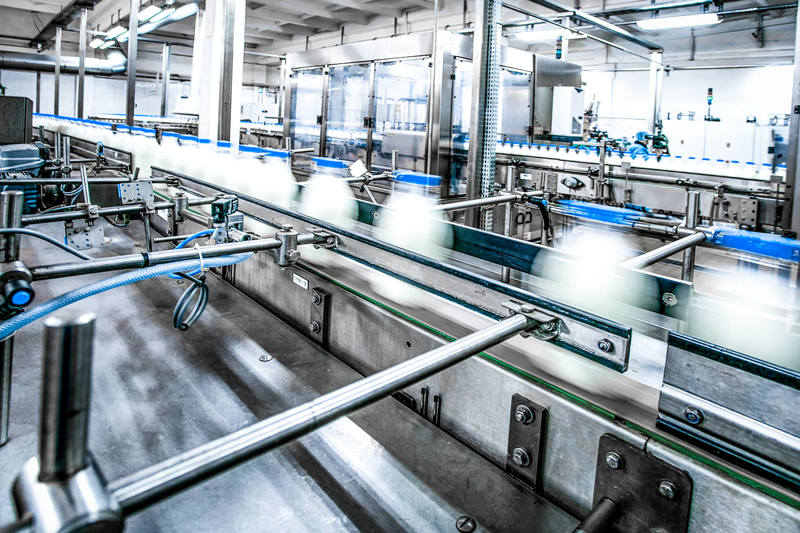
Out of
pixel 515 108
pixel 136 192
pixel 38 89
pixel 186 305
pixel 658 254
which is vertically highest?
pixel 38 89

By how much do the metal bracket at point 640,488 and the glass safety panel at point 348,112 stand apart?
5300 millimetres

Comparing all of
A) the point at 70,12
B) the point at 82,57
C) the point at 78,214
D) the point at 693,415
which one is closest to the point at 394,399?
the point at 693,415

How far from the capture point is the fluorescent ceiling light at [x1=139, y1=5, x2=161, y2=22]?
5.83 m

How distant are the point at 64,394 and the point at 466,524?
0.67 metres

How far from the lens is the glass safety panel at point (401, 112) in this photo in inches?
203

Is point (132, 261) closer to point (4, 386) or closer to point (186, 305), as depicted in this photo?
point (4, 386)

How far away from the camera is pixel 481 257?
119cm

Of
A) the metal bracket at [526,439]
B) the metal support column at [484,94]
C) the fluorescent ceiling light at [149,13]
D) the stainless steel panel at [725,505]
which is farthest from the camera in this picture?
the fluorescent ceiling light at [149,13]

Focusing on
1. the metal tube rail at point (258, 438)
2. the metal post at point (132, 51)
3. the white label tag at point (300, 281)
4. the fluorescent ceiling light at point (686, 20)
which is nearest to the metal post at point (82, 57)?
the metal post at point (132, 51)

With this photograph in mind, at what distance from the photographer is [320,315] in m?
1.45

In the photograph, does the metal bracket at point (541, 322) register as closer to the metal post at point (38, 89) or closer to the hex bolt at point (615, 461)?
the hex bolt at point (615, 461)

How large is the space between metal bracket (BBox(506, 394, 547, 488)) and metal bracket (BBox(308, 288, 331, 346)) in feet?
2.19

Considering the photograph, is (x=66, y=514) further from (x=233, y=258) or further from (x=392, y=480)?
(x=233, y=258)

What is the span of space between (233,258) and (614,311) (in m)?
0.97
